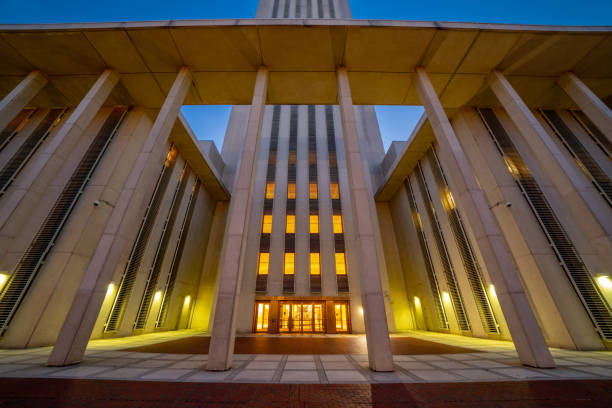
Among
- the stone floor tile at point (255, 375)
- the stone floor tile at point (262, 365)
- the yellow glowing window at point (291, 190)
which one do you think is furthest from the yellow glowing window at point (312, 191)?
the stone floor tile at point (255, 375)

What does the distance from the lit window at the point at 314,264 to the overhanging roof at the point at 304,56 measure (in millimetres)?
11166

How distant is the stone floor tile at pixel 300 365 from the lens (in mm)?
6008

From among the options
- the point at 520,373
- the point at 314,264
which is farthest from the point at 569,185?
the point at 314,264

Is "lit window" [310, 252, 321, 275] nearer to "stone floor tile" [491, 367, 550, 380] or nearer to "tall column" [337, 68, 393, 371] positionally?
"tall column" [337, 68, 393, 371]

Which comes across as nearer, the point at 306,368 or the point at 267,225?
the point at 306,368

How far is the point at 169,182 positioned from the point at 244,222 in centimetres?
1194

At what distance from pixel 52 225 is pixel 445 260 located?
21423 mm

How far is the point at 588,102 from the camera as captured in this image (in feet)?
32.9

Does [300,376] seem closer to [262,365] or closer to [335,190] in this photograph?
[262,365]

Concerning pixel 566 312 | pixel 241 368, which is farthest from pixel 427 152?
pixel 241 368

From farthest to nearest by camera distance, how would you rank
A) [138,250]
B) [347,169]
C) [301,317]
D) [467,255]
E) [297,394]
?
[301,317]
[138,250]
[467,255]
[347,169]
[297,394]

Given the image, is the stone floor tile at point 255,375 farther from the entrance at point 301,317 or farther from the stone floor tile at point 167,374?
the entrance at point 301,317

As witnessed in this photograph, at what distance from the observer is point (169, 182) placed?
639 inches

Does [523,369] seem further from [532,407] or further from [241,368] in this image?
[241,368]
